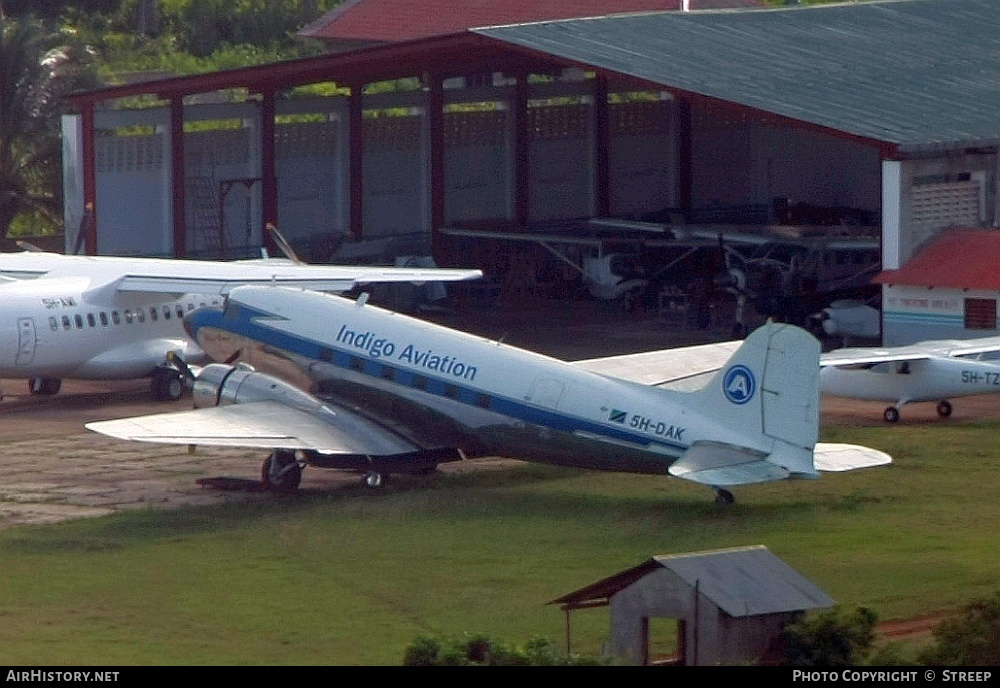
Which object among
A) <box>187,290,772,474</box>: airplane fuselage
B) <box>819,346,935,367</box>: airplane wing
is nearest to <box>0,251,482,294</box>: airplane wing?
<box>187,290,772,474</box>: airplane fuselage

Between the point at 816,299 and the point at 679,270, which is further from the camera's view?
the point at 679,270

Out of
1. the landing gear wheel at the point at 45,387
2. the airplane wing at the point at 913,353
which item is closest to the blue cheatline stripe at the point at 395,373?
the landing gear wheel at the point at 45,387

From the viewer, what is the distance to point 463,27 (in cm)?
7569

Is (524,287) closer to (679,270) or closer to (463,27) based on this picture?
(679,270)

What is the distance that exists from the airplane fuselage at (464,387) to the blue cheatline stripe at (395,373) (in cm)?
2

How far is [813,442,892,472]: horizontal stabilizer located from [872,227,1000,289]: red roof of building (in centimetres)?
1620

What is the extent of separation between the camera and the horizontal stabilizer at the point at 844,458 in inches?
1017

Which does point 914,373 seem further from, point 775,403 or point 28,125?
point 28,125

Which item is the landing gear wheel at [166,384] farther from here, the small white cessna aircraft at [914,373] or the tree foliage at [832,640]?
the tree foliage at [832,640]

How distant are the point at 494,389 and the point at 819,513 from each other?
4.99 m

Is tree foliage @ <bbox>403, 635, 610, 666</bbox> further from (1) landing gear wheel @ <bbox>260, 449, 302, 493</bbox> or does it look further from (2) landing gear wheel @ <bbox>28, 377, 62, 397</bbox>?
(2) landing gear wheel @ <bbox>28, 377, 62, 397</bbox>
